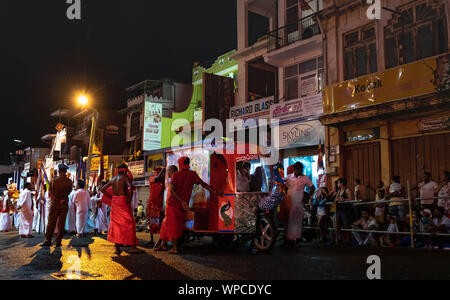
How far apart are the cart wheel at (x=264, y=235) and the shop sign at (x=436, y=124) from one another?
7.84 m

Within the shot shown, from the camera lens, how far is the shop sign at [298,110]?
1759cm

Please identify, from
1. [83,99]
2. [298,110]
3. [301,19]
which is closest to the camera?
[298,110]

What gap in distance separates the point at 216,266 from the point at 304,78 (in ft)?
49.2

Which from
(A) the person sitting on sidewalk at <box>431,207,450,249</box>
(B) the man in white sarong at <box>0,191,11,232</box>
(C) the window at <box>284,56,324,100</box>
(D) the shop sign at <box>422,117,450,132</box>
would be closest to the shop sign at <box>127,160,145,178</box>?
(B) the man in white sarong at <box>0,191,11,232</box>

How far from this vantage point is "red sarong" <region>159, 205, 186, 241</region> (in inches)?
323

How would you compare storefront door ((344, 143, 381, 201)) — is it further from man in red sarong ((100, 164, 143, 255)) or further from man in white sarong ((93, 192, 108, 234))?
man in red sarong ((100, 164, 143, 255))

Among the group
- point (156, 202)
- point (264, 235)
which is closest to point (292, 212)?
point (264, 235)

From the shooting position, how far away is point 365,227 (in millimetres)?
11305

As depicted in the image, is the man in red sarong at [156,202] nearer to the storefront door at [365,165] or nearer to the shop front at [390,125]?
the shop front at [390,125]

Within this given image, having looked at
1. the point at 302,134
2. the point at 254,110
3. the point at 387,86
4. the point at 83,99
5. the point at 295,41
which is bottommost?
the point at 302,134

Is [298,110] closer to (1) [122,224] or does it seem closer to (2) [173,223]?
(2) [173,223]

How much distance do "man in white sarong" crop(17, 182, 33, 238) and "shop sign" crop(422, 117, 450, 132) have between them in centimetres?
1318

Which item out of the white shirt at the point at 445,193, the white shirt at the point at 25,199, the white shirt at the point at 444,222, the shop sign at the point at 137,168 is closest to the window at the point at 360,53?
the white shirt at the point at 445,193

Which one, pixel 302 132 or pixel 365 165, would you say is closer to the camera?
pixel 365 165
